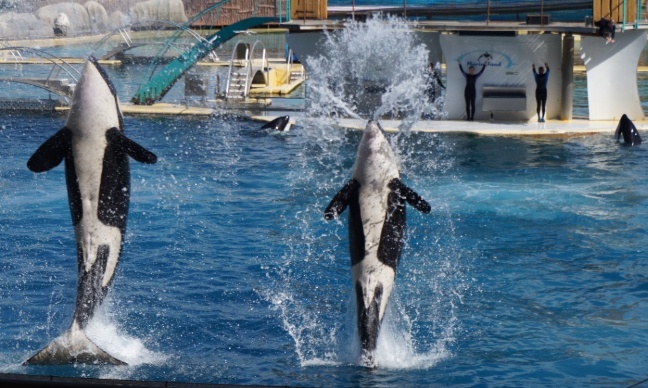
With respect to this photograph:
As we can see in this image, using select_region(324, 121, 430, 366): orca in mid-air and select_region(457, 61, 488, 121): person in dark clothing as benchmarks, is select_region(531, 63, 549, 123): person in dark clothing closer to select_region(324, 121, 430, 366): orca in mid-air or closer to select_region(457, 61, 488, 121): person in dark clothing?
select_region(457, 61, 488, 121): person in dark clothing

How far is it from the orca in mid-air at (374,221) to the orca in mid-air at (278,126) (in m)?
10.8

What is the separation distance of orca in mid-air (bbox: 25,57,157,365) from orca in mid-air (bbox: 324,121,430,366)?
4.56 feet

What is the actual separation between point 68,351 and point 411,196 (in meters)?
2.40

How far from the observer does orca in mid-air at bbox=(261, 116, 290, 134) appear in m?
17.3

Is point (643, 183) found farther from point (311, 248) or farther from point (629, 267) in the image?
point (311, 248)

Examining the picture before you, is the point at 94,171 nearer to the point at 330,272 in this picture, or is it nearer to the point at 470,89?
the point at 330,272

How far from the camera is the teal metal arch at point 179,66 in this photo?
20.0m

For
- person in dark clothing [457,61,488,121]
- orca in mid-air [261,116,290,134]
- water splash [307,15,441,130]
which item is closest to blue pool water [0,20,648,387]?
orca in mid-air [261,116,290,134]

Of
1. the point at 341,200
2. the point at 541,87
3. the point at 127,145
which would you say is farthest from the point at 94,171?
the point at 541,87

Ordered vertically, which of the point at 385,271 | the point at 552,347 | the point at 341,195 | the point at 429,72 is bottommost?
the point at 552,347

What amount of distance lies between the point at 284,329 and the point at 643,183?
730cm

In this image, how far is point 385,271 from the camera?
6.58 metres

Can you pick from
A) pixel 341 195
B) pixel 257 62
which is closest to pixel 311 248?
pixel 341 195

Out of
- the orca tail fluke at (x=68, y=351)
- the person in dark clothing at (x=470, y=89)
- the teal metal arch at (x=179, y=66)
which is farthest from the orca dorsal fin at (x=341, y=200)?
the teal metal arch at (x=179, y=66)
